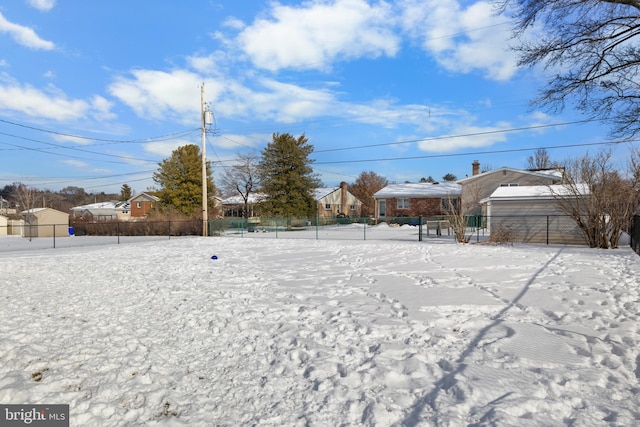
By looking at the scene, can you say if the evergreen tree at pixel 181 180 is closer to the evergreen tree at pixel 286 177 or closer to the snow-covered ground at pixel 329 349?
the evergreen tree at pixel 286 177

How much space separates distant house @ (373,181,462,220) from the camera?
3860cm

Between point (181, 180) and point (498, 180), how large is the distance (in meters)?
31.1

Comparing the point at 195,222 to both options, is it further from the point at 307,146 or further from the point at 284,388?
the point at 284,388

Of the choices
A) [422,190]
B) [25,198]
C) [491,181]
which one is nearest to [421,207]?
[422,190]

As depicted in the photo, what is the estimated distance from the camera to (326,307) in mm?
6219

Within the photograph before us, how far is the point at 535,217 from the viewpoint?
17906 mm

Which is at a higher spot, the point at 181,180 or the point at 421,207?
the point at 181,180

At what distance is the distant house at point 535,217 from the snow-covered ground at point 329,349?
942 centimetres

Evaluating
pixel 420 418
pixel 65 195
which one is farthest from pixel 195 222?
pixel 65 195

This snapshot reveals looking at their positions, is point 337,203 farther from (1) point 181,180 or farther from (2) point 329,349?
(2) point 329,349

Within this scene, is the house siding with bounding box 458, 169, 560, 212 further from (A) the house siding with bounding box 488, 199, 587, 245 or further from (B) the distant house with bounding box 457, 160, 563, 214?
(A) the house siding with bounding box 488, 199, 587, 245

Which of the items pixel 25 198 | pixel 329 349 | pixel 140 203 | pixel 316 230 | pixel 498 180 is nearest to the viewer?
pixel 329 349

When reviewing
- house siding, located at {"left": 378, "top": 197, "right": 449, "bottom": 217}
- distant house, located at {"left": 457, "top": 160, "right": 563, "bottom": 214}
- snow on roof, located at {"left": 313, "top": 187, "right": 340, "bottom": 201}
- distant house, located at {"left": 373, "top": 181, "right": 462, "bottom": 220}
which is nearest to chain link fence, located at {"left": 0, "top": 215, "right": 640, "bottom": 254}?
house siding, located at {"left": 378, "top": 197, "right": 449, "bottom": 217}

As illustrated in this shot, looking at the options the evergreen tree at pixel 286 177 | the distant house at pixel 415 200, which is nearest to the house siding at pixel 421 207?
the distant house at pixel 415 200
